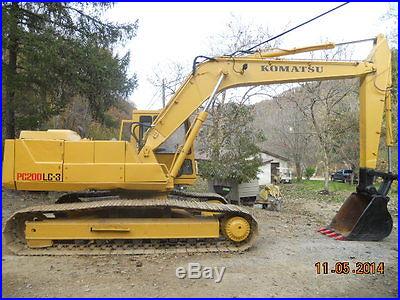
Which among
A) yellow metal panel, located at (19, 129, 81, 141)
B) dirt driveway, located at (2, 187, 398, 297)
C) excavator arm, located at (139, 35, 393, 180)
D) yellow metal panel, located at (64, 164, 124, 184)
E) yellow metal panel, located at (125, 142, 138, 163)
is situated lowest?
dirt driveway, located at (2, 187, 398, 297)

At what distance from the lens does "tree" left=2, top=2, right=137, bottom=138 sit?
1074 centimetres

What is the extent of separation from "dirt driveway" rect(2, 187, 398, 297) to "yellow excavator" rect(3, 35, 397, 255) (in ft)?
1.39

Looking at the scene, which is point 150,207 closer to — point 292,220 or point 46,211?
point 46,211

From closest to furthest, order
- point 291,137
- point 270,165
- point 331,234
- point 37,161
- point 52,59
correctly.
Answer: point 37,161
point 331,234
point 52,59
point 270,165
point 291,137

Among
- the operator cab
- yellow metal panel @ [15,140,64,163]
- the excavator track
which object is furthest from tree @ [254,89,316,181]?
yellow metal panel @ [15,140,64,163]

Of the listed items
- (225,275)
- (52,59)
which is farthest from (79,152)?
(52,59)

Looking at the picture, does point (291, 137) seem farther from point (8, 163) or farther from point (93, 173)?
point (8, 163)

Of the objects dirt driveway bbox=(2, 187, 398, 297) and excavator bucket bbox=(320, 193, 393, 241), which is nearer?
dirt driveway bbox=(2, 187, 398, 297)

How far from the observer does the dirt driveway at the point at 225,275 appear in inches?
184

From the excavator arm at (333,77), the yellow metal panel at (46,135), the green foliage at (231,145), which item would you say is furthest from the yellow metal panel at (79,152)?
the green foliage at (231,145)

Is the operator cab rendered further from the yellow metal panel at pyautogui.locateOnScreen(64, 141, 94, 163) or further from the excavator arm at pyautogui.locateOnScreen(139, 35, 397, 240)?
the yellow metal panel at pyautogui.locateOnScreen(64, 141, 94, 163)

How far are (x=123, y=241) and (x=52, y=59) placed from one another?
21.1 feet

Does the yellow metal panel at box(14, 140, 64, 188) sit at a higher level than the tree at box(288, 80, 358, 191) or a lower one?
lower

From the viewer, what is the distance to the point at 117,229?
255 inches
